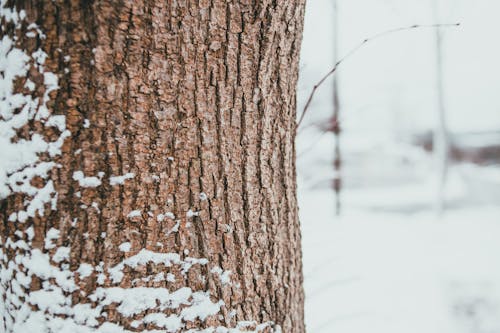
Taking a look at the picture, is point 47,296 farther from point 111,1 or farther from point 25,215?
point 111,1

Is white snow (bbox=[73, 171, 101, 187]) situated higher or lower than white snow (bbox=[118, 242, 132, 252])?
higher

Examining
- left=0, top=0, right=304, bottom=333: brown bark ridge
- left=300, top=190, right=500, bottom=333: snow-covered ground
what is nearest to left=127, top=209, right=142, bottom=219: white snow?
left=0, top=0, right=304, bottom=333: brown bark ridge

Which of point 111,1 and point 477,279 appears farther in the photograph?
point 477,279

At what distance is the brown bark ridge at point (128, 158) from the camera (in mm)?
810

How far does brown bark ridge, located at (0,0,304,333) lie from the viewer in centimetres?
81

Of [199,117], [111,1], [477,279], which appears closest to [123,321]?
[199,117]

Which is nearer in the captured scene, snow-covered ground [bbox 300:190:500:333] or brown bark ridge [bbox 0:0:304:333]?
brown bark ridge [bbox 0:0:304:333]

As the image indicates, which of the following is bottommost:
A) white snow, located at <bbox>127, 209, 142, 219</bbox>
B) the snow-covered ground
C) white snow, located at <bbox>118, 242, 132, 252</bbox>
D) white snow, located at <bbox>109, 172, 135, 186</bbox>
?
the snow-covered ground

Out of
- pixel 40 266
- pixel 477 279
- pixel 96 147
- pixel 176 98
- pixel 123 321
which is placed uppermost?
pixel 176 98

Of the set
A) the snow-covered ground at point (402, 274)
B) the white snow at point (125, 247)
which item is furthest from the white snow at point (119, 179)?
the snow-covered ground at point (402, 274)

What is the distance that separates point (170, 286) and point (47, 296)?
29 cm

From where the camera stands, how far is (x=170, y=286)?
0.89 m

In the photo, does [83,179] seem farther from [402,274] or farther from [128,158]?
[402,274]

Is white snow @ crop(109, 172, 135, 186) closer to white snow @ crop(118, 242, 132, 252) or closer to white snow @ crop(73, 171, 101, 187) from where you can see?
white snow @ crop(73, 171, 101, 187)
